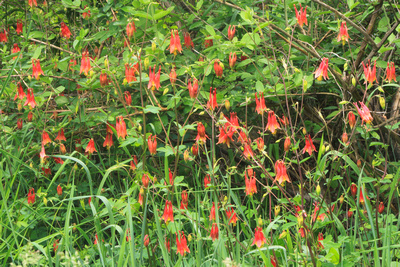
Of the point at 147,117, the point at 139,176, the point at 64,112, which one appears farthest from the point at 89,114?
the point at 139,176

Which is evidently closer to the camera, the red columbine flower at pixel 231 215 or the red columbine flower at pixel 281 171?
the red columbine flower at pixel 281 171

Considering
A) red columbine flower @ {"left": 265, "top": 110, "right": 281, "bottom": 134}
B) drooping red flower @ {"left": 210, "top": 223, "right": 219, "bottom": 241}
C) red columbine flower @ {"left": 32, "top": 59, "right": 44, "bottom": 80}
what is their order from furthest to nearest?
red columbine flower @ {"left": 32, "top": 59, "right": 44, "bottom": 80}, red columbine flower @ {"left": 265, "top": 110, "right": 281, "bottom": 134}, drooping red flower @ {"left": 210, "top": 223, "right": 219, "bottom": 241}

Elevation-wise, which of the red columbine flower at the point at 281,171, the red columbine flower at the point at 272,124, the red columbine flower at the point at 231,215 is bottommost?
the red columbine flower at the point at 231,215

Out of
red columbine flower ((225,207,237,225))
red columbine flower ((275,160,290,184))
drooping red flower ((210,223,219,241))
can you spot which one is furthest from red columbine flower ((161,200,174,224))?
red columbine flower ((275,160,290,184))

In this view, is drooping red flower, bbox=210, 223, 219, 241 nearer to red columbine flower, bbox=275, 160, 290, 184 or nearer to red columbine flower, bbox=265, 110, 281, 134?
red columbine flower, bbox=275, 160, 290, 184

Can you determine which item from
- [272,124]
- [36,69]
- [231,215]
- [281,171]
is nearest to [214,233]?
[231,215]

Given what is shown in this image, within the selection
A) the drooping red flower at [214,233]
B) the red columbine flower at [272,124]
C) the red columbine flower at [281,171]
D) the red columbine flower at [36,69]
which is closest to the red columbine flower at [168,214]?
the drooping red flower at [214,233]

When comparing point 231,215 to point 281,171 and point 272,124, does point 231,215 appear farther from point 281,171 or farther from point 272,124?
point 272,124

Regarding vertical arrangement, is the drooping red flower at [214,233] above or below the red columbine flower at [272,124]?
below

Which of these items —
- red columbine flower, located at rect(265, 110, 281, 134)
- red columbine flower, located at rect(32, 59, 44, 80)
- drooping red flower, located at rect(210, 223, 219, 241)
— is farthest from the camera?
red columbine flower, located at rect(32, 59, 44, 80)

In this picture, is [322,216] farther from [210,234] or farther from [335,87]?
[335,87]

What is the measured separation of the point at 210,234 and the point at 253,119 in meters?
1.50

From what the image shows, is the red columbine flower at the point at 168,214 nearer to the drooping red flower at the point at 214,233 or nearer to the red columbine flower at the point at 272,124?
the drooping red flower at the point at 214,233

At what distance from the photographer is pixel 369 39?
8.54 ft
